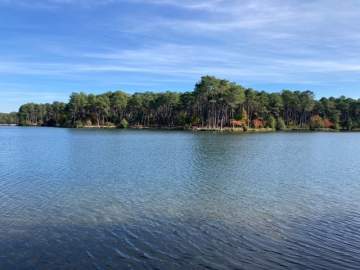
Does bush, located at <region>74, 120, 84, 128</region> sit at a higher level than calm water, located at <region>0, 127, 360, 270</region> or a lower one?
higher

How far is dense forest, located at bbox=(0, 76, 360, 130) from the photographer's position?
150 metres

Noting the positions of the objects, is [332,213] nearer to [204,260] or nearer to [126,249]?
[204,260]

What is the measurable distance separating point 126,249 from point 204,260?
3.20 metres

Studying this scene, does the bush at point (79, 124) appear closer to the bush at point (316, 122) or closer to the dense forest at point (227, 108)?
the dense forest at point (227, 108)

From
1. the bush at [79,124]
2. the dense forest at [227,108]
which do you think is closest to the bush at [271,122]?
the dense forest at [227,108]

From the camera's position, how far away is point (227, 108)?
157 m

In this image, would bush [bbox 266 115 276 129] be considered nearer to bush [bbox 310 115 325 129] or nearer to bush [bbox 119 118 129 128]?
bush [bbox 310 115 325 129]

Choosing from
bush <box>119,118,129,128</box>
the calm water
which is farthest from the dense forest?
the calm water

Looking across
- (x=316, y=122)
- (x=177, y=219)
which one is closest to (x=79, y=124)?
(x=316, y=122)

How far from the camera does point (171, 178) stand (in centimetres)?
3262

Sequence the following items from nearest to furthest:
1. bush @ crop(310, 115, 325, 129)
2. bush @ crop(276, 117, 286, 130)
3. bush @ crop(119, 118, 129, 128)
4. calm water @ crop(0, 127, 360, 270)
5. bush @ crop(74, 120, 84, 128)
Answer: calm water @ crop(0, 127, 360, 270), bush @ crop(276, 117, 286, 130), bush @ crop(310, 115, 325, 129), bush @ crop(119, 118, 129, 128), bush @ crop(74, 120, 84, 128)

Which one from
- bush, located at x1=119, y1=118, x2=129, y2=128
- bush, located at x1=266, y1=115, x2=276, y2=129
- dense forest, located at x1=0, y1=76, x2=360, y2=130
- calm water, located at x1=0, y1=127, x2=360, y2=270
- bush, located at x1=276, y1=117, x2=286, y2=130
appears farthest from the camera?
bush, located at x1=119, y1=118, x2=129, y2=128

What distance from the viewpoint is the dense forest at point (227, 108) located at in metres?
150

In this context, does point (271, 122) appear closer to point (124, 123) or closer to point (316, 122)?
point (316, 122)
